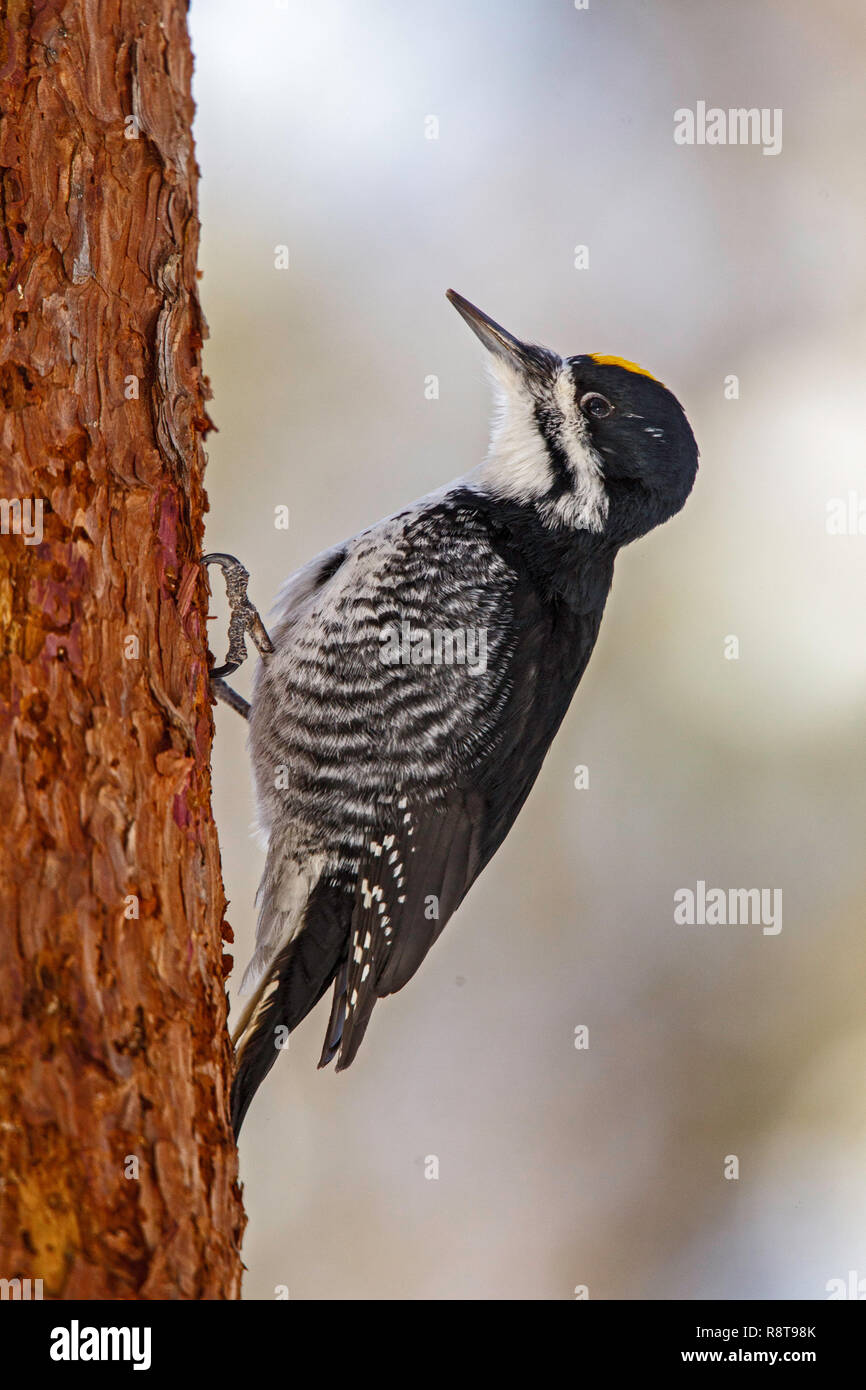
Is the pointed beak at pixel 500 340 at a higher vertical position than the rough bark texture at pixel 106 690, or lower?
higher

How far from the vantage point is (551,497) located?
2938mm

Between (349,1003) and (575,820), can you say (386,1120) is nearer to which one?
(575,820)

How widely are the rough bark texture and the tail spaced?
735 mm

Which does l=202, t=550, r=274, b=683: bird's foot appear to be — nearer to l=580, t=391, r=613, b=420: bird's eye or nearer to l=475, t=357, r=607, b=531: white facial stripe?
l=475, t=357, r=607, b=531: white facial stripe

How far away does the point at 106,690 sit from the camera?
1.73 m

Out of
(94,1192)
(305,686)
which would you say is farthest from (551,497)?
(94,1192)

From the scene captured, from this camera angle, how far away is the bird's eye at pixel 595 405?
116 inches

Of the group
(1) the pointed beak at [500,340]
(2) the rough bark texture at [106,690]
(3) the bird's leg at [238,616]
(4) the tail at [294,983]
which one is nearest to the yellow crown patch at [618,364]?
(1) the pointed beak at [500,340]

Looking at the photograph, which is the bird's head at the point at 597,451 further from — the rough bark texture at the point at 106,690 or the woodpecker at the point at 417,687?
the rough bark texture at the point at 106,690

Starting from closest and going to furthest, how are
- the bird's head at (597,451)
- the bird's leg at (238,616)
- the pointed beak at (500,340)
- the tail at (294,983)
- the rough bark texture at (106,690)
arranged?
the rough bark texture at (106,690)
the tail at (294,983)
the bird's leg at (238,616)
the bird's head at (597,451)
the pointed beak at (500,340)

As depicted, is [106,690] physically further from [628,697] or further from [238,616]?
[628,697]

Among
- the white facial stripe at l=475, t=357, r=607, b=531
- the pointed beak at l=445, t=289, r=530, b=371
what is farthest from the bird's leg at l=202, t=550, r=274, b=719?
the pointed beak at l=445, t=289, r=530, b=371

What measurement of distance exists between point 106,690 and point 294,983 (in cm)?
119

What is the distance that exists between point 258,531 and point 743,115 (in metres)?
2.58
